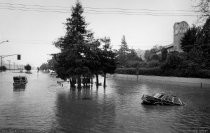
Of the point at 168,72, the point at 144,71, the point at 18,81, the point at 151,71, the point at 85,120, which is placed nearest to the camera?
the point at 85,120

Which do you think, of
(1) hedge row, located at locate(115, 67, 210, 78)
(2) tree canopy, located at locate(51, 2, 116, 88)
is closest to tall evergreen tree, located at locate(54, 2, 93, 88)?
(2) tree canopy, located at locate(51, 2, 116, 88)

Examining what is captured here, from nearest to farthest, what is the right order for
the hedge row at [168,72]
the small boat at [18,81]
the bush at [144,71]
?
1. the small boat at [18,81]
2. the hedge row at [168,72]
3. the bush at [144,71]

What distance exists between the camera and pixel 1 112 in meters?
18.6

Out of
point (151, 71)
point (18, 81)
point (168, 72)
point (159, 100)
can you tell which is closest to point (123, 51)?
point (151, 71)

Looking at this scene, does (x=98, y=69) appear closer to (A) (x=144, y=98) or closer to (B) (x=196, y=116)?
(A) (x=144, y=98)

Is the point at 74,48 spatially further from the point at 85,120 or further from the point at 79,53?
the point at 85,120

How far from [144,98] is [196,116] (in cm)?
655

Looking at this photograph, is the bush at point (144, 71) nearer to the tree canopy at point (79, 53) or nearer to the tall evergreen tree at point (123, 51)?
the tall evergreen tree at point (123, 51)

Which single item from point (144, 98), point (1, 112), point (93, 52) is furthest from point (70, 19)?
point (1, 112)

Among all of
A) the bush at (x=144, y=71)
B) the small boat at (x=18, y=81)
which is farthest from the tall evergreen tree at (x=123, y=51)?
the small boat at (x=18, y=81)

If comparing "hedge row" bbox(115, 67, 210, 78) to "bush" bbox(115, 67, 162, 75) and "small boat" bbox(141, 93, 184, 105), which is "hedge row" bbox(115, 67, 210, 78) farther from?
"small boat" bbox(141, 93, 184, 105)

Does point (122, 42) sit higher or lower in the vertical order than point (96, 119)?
higher

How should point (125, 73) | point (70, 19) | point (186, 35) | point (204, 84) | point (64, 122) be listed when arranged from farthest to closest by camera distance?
point (125, 73)
point (186, 35)
point (204, 84)
point (70, 19)
point (64, 122)

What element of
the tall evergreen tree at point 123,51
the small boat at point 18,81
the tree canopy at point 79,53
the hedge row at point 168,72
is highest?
the tall evergreen tree at point 123,51
